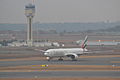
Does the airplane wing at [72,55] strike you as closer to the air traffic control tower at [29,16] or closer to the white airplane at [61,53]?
the white airplane at [61,53]

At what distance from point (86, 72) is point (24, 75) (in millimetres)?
10765

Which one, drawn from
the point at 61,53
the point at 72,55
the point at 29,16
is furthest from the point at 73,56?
the point at 29,16

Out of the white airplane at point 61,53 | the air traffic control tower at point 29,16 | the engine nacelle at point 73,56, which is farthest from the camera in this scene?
the air traffic control tower at point 29,16

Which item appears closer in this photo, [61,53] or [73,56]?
[61,53]

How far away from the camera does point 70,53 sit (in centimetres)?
8638

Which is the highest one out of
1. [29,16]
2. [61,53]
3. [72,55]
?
[29,16]

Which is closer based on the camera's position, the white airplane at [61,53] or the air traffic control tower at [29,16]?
the white airplane at [61,53]

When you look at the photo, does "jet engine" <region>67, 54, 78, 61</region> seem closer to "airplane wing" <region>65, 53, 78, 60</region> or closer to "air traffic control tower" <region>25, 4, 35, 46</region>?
"airplane wing" <region>65, 53, 78, 60</region>

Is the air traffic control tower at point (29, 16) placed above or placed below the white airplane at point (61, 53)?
above

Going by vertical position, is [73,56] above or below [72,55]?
below

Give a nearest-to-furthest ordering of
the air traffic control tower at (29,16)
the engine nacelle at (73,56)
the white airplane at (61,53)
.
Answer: the white airplane at (61,53) → the engine nacelle at (73,56) → the air traffic control tower at (29,16)

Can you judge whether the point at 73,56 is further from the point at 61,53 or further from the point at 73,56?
the point at 61,53

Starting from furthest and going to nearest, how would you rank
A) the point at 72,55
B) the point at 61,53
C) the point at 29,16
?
the point at 29,16 → the point at 72,55 → the point at 61,53

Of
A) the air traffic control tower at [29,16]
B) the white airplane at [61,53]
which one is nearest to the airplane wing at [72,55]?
the white airplane at [61,53]
